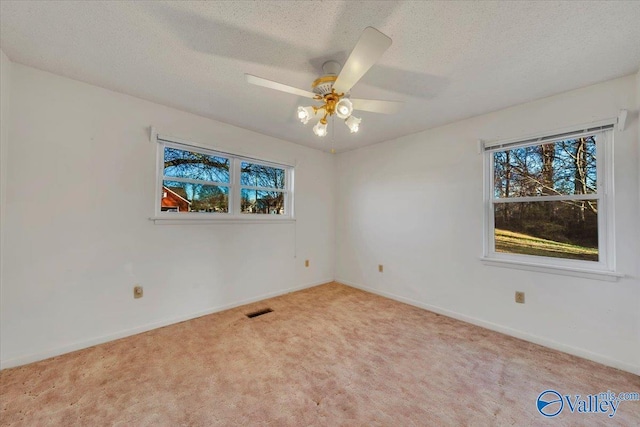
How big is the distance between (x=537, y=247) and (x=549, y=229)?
200 millimetres

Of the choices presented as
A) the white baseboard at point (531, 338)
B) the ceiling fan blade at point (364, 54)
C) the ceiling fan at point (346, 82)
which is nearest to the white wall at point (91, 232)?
the ceiling fan at point (346, 82)

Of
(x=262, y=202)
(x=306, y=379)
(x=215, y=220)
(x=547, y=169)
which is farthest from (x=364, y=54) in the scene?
(x=262, y=202)

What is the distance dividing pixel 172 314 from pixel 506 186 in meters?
3.76

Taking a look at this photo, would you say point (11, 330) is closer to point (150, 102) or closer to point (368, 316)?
point (150, 102)

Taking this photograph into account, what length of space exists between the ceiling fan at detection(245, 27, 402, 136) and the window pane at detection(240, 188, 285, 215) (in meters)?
1.75

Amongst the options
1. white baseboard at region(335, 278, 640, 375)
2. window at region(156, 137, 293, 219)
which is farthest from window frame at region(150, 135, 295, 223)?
white baseboard at region(335, 278, 640, 375)

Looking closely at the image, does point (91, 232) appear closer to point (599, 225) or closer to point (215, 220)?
point (215, 220)

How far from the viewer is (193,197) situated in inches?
109

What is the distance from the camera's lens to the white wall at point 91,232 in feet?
6.08

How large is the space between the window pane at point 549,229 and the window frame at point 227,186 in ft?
8.53

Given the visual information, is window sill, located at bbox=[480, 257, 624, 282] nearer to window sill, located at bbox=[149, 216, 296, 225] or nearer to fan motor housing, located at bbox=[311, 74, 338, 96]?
fan motor housing, located at bbox=[311, 74, 338, 96]

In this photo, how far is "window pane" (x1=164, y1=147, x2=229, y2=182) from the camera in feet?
8.59

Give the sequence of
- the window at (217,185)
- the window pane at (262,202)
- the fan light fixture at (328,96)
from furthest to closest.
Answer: the window pane at (262,202), the window at (217,185), the fan light fixture at (328,96)

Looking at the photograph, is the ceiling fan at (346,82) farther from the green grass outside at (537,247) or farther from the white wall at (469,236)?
the green grass outside at (537,247)
